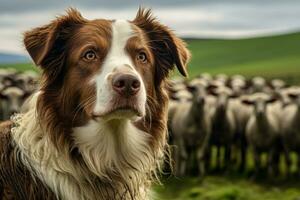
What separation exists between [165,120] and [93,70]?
0.55 m

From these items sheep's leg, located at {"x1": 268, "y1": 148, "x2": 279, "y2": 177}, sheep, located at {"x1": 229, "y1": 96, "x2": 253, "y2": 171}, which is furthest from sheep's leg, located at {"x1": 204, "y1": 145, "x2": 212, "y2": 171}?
sheep's leg, located at {"x1": 268, "y1": 148, "x2": 279, "y2": 177}

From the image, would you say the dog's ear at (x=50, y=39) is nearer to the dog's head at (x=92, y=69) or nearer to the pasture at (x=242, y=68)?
the dog's head at (x=92, y=69)

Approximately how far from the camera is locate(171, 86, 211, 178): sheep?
1736 centimetres

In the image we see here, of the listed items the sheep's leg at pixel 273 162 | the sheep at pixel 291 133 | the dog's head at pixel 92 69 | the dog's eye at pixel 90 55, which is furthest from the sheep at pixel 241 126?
the dog's eye at pixel 90 55

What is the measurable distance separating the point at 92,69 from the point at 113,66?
0.54ft

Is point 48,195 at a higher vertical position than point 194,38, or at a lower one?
higher

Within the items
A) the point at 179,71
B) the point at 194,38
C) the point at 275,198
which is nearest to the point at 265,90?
the point at 275,198

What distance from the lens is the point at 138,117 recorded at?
169 inches

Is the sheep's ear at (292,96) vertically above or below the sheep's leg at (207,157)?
above

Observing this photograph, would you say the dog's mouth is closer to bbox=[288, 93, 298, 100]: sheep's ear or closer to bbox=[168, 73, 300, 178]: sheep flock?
bbox=[168, 73, 300, 178]: sheep flock

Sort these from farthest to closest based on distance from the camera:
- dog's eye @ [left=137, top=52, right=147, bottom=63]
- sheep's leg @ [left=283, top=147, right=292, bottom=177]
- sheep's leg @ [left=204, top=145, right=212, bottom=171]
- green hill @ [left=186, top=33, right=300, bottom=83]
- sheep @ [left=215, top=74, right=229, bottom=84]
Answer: green hill @ [left=186, top=33, right=300, bottom=83], sheep @ [left=215, top=74, right=229, bottom=84], sheep's leg @ [left=204, top=145, right=212, bottom=171], sheep's leg @ [left=283, top=147, right=292, bottom=177], dog's eye @ [left=137, top=52, right=147, bottom=63]

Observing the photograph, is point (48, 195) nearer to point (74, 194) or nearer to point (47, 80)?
point (74, 194)

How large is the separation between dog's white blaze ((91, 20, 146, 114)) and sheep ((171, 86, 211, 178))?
12980 millimetres

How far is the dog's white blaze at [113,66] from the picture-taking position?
4133 mm
